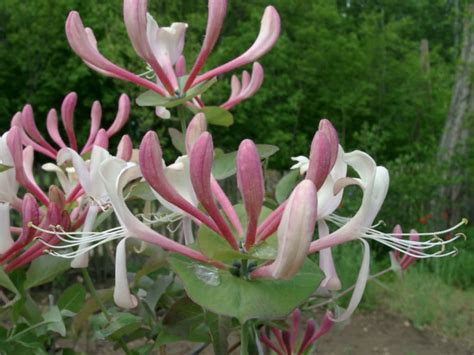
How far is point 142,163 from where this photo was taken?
0.55m

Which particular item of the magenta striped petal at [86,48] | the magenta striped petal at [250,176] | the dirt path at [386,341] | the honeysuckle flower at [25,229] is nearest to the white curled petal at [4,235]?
the honeysuckle flower at [25,229]

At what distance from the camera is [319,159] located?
1.81ft

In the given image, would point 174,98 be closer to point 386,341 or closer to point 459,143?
point 386,341

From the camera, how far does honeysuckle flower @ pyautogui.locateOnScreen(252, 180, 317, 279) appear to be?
50 cm

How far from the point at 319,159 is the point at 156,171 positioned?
14 cm

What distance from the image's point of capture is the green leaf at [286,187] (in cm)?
88

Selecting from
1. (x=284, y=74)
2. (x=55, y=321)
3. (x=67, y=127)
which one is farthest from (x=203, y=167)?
(x=284, y=74)

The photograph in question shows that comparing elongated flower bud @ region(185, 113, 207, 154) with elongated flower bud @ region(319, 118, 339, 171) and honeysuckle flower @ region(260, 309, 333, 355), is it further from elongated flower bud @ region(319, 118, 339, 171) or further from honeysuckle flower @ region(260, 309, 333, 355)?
honeysuckle flower @ region(260, 309, 333, 355)

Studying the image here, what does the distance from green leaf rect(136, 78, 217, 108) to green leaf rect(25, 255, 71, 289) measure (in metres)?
0.23

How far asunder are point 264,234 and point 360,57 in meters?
7.22

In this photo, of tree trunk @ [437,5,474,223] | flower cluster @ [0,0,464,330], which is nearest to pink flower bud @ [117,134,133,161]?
flower cluster @ [0,0,464,330]

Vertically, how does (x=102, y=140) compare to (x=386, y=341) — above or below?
above

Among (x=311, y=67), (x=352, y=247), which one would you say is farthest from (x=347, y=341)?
(x=311, y=67)

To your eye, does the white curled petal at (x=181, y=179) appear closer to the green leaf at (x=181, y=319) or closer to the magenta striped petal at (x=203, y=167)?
the magenta striped petal at (x=203, y=167)
